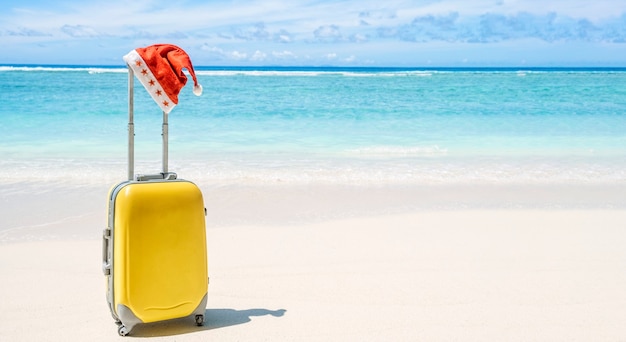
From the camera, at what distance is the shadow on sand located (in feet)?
9.68

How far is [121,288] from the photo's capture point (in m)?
2.77

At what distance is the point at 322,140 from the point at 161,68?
8899 millimetres

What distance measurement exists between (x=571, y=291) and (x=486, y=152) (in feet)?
23.2

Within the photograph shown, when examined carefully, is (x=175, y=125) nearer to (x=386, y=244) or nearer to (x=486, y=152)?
(x=486, y=152)

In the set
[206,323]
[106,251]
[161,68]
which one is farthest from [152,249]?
[161,68]

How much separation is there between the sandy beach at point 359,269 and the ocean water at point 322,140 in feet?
5.39

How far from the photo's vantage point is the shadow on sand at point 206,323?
2949mm

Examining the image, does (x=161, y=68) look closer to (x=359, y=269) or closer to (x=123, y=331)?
(x=123, y=331)

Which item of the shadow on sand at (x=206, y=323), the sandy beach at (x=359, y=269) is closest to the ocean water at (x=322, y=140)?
the sandy beach at (x=359, y=269)

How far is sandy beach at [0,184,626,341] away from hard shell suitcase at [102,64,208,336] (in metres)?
0.17

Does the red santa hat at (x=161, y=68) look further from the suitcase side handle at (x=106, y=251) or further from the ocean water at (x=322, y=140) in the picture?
the ocean water at (x=322, y=140)

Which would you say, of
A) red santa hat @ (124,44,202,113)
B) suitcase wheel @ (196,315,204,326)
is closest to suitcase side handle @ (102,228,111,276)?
suitcase wheel @ (196,315,204,326)

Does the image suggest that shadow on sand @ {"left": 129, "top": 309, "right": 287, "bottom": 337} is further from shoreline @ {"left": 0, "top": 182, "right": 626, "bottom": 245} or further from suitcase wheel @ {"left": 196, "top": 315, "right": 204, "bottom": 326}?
shoreline @ {"left": 0, "top": 182, "right": 626, "bottom": 245}

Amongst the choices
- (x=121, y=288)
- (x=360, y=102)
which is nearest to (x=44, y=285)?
(x=121, y=288)
